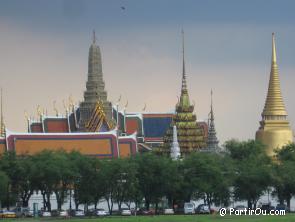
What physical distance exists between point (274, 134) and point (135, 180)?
43.9m

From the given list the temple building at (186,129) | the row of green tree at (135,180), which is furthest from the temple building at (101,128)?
the row of green tree at (135,180)

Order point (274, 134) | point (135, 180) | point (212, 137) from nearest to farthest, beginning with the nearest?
point (135, 180), point (274, 134), point (212, 137)

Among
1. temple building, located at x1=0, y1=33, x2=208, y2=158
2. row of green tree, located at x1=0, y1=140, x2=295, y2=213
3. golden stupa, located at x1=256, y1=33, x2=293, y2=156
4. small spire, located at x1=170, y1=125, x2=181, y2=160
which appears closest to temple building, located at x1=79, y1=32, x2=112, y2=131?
temple building, located at x1=0, y1=33, x2=208, y2=158

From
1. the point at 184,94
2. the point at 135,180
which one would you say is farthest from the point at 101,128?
the point at 135,180

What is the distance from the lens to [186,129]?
152125mm

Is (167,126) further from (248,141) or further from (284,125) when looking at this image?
(248,141)

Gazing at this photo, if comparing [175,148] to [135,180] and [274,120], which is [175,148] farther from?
[135,180]

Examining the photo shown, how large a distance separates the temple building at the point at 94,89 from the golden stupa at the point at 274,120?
17.9 metres

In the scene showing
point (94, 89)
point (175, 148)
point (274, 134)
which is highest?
point (94, 89)

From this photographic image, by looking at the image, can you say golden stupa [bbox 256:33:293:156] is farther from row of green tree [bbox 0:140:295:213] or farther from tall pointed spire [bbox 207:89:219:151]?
row of green tree [bbox 0:140:295:213]

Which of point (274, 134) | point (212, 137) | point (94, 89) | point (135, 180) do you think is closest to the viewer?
point (135, 180)

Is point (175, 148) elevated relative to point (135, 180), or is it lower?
elevated

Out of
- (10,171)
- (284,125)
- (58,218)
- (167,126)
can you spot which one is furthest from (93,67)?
(58,218)

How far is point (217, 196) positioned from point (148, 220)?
25813mm
